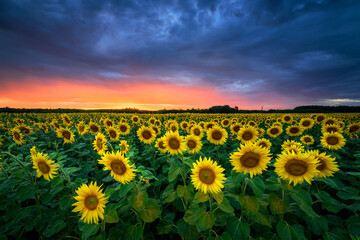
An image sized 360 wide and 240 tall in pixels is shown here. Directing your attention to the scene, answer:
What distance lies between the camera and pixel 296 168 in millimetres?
2145

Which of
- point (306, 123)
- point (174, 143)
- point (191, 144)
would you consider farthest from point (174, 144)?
point (306, 123)

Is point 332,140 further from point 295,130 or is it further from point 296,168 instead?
point 296,168

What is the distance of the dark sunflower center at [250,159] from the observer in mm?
2311

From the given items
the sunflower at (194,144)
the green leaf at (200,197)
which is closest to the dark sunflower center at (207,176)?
the green leaf at (200,197)

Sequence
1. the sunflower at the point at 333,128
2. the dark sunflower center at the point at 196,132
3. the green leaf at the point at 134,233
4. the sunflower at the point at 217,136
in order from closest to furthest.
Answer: the green leaf at the point at 134,233
the sunflower at the point at 217,136
the dark sunflower center at the point at 196,132
the sunflower at the point at 333,128

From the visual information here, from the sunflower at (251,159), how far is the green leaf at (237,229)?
0.68 metres

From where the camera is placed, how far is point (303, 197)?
2.11 m

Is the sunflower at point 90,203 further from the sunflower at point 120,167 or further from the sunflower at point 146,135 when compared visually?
the sunflower at point 146,135

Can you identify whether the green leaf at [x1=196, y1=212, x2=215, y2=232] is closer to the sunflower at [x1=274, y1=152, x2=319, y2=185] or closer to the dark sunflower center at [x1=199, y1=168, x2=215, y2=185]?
the dark sunflower center at [x1=199, y1=168, x2=215, y2=185]

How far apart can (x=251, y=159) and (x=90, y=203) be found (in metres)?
2.26

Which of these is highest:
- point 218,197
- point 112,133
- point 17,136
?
point 112,133

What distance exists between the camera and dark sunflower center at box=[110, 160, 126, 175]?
2311 mm

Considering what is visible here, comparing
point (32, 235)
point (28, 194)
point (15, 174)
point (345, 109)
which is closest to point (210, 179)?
point (28, 194)

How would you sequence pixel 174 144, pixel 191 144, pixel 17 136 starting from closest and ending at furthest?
pixel 174 144 < pixel 191 144 < pixel 17 136
